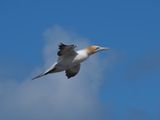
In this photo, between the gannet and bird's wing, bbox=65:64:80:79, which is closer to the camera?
the gannet

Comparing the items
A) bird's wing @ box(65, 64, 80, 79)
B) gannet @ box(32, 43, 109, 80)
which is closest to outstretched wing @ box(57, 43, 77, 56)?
gannet @ box(32, 43, 109, 80)

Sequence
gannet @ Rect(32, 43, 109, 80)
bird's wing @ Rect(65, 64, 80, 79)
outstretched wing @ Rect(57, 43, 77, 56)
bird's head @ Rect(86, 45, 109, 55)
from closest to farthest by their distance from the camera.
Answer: outstretched wing @ Rect(57, 43, 77, 56), gannet @ Rect(32, 43, 109, 80), bird's head @ Rect(86, 45, 109, 55), bird's wing @ Rect(65, 64, 80, 79)

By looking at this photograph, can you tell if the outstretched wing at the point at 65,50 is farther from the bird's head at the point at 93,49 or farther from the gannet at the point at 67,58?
the bird's head at the point at 93,49

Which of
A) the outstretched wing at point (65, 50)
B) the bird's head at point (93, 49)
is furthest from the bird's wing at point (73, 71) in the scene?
the outstretched wing at point (65, 50)

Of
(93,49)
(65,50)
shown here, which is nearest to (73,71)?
(93,49)

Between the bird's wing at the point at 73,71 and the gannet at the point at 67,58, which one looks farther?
the bird's wing at the point at 73,71

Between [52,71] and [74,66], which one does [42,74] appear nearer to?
[52,71]

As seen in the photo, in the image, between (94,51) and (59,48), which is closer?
(59,48)

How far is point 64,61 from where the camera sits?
32188 millimetres

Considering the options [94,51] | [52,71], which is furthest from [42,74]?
[94,51]

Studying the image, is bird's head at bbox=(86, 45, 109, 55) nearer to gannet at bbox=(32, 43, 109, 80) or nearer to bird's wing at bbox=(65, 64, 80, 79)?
gannet at bbox=(32, 43, 109, 80)

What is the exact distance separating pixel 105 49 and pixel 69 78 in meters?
2.41

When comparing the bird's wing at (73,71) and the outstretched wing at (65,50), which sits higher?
the bird's wing at (73,71)

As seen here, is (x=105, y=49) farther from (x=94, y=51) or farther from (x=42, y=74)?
(x=42, y=74)
